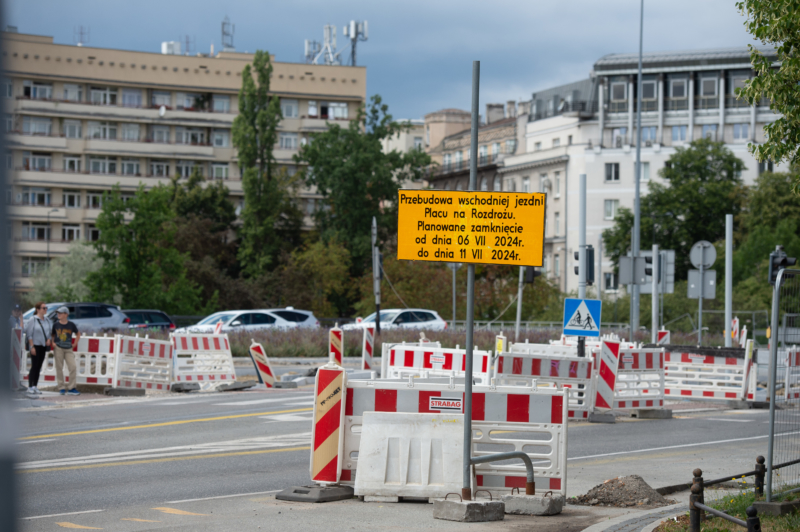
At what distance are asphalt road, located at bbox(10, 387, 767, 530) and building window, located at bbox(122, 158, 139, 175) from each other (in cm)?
6521

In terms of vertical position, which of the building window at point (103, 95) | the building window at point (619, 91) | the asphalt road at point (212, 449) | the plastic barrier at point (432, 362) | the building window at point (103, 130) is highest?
the building window at point (619, 91)

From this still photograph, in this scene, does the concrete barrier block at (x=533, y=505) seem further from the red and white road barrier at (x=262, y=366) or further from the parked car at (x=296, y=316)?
the parked car at (x=296, y=316)

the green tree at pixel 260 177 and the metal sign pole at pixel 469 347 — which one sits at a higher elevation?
the green tree at pixel 260 177

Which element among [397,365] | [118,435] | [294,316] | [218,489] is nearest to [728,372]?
[397,365]

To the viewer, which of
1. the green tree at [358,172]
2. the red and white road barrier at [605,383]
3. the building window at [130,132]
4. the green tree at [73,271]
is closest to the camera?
the red and white road barrier at [605,383]

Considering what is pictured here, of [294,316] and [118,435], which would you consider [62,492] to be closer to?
[118,435]

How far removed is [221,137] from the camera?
8569 cm

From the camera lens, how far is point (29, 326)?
68.6 ft

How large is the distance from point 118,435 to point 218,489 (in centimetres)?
507

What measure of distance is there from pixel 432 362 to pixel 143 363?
27.3 feet

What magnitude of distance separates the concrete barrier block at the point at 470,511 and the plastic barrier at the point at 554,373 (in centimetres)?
867

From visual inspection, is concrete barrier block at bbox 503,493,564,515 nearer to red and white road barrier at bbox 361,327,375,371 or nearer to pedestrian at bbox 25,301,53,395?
pedestrian at bbox 25,301,53,395

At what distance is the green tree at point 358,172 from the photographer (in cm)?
7394

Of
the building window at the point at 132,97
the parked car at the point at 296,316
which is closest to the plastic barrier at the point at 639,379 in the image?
the parked car at the point at 296,316
